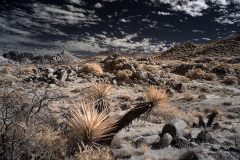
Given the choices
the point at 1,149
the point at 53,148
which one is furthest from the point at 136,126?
the point at 1,149

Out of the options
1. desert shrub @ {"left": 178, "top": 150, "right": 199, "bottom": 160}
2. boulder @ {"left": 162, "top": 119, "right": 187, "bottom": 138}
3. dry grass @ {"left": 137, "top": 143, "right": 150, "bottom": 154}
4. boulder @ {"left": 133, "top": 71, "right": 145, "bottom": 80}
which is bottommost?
dry grass @ {"left": 137, "top": 143, "right": 150, "bottom": 154}

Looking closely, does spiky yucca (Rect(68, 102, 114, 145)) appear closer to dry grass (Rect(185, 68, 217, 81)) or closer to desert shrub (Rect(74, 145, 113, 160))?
desert shrub (Rect(74, 145, 113, 160))

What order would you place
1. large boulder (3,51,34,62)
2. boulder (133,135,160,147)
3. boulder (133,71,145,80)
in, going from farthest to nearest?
large boulder (3,51,34,62) < boulder (133,71,145,80) < boulder (133,135,160,147)

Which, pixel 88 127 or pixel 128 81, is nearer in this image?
pixel 88 127

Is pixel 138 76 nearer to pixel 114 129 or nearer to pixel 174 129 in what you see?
pixel 174 129

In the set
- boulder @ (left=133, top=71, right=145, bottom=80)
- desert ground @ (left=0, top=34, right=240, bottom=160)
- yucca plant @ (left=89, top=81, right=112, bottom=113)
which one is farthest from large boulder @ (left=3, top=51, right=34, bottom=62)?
yucca plant @ (left=89, top=81, right=112, bottom=113)

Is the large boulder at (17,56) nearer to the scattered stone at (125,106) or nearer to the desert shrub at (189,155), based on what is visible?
the scattered stone at (125,106)

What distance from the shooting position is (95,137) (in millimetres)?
4227

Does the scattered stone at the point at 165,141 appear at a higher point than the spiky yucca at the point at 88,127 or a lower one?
lower

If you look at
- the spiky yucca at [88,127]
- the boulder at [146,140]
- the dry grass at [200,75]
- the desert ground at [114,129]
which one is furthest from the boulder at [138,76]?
the spiky yucca at [88,127]

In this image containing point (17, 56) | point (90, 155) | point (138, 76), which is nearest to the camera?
point (90, 155)

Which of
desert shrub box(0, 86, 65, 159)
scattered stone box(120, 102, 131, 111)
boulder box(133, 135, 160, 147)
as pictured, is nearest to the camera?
desert shrub box(0, 86, 65, 159)

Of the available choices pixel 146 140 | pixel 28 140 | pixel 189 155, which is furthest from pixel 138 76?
pixel 28 140

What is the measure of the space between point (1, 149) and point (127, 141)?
314 centimetres
